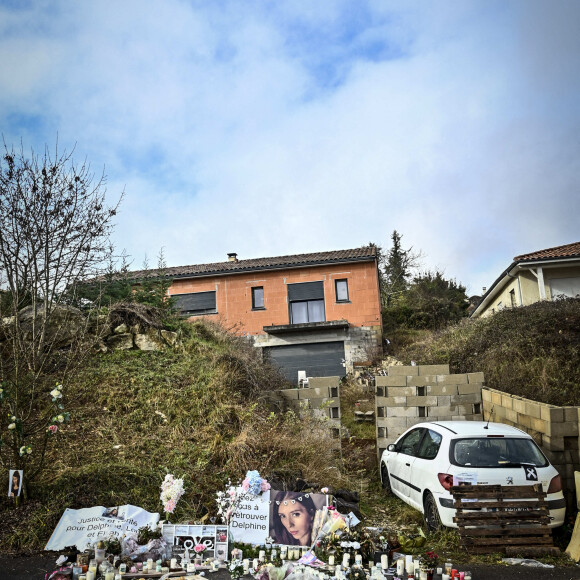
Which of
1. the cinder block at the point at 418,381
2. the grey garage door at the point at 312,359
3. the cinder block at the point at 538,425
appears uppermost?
the grey garage door at the point at 312,359

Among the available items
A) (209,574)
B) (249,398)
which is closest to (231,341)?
(249,398)

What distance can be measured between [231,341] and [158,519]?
7.90m

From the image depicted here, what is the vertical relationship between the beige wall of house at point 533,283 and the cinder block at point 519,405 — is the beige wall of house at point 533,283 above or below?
above

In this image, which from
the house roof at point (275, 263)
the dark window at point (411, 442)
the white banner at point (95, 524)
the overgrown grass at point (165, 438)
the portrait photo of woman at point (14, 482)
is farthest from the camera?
the house roof at point (275, 263)

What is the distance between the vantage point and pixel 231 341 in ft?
46.3

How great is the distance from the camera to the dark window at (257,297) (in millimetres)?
23391

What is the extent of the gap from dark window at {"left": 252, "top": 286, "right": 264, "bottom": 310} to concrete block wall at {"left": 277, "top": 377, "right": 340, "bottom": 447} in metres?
13.1

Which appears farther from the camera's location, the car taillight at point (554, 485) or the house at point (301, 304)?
the house at point (301, 304)

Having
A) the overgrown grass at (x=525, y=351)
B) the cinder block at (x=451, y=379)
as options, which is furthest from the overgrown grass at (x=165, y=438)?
the overgrown grass at (x=525, y=351)

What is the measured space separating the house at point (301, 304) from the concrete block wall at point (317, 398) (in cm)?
1140

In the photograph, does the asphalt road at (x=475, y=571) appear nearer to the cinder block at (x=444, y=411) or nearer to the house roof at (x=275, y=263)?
the cinder block at (x=444, y=411)

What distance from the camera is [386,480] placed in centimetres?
879

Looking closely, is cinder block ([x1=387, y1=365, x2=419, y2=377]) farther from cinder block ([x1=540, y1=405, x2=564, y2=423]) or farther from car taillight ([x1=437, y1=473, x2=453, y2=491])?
car taillight ([x1=437, y1=473, x2=453, y2=491])

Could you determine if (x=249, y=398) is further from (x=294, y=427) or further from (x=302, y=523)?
(x=302, y=523)
